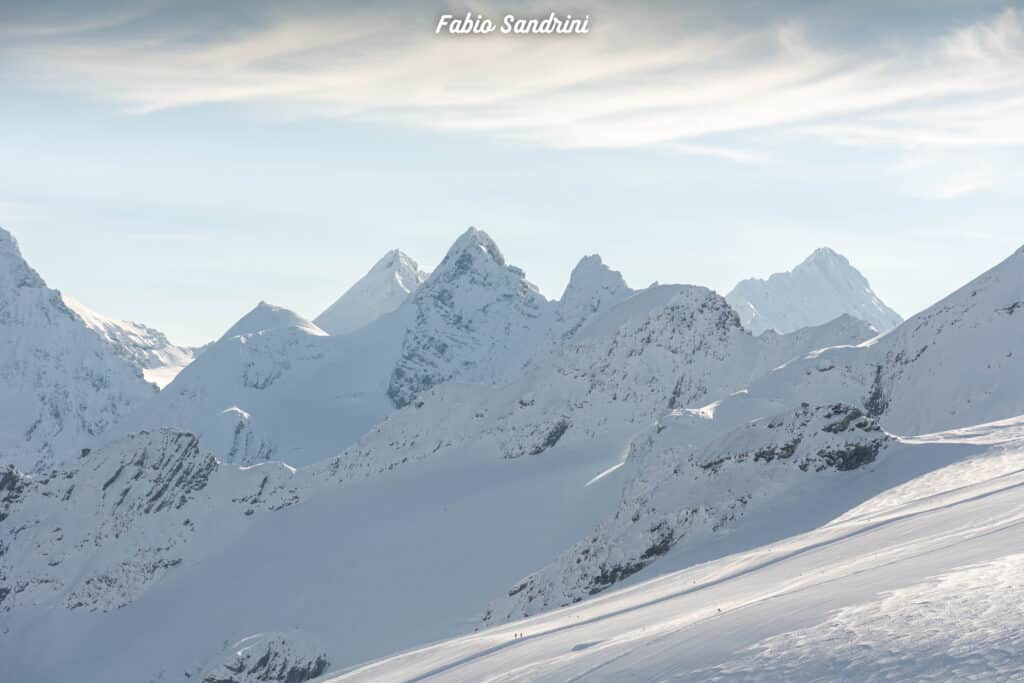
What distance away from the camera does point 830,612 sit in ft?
71.9

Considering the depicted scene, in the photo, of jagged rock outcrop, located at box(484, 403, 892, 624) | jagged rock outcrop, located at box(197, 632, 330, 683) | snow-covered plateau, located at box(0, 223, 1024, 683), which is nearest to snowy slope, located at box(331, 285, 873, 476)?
snow-covered plateau, located at box(0, 223, 1024, 683)

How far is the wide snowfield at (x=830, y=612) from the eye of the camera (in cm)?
1916

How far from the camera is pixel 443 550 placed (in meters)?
98.1

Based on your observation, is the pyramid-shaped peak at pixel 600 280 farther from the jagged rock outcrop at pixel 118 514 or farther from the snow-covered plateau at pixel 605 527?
the jagged rock outcrop at pixel 118 514

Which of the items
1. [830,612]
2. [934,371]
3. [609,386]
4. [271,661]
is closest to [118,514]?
[271,661]

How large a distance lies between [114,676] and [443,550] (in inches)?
1064

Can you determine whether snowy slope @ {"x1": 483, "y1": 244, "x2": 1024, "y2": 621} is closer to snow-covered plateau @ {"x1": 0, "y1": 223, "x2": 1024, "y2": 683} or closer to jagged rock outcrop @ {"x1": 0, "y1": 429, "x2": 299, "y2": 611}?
snow-covered plateau @ {"x1": 0, "y1": 223, "x2": 1024, "y2": 683}

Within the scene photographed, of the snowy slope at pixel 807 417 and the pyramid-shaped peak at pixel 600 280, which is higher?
the pyramid-shaped peak at pixel 600 280

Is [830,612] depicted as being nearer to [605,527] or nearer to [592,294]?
[605,527]

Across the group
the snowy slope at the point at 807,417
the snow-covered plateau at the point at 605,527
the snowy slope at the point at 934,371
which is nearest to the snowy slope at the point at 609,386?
the snow-covered plateau at the point at 605,527

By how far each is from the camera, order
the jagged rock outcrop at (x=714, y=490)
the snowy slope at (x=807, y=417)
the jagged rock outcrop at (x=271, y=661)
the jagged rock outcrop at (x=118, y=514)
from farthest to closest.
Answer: the jagged rock outcrop at (x=118, y=514)
the jagged rock outcrop at (x=271, y=661)
the snowy slope at (x=807, y=417)
the jagged rock outcrop at (x=714, y=490)

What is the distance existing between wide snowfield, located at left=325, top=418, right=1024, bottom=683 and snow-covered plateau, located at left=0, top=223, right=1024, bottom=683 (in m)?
0.09

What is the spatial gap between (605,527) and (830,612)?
34.1 meters

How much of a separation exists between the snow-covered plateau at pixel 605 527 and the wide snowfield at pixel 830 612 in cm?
9
